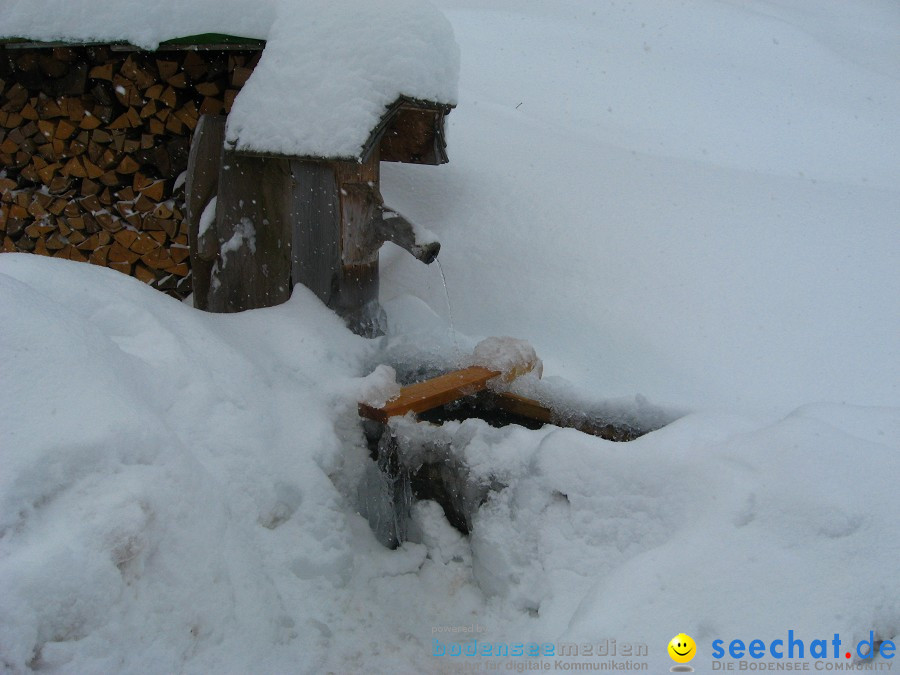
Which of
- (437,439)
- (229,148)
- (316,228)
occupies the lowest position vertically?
(437,439)

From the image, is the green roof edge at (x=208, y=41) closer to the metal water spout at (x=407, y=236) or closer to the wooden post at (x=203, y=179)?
the wooden post at (x=203, y=179)

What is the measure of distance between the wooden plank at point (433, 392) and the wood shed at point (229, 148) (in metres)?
0.53

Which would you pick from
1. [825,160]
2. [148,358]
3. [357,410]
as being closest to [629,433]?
[357,410]

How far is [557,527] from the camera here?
201 cm

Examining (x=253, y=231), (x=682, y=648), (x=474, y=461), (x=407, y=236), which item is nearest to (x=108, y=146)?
(x=253, y=231)

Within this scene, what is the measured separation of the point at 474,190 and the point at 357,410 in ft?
7.81

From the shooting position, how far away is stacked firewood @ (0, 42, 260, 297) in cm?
391

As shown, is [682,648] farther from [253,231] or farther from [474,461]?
[253,231]

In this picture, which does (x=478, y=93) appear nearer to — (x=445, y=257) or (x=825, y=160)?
(x=445, y=257)

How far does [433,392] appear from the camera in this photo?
8.54 feet

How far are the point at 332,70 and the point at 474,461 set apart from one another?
1666mm

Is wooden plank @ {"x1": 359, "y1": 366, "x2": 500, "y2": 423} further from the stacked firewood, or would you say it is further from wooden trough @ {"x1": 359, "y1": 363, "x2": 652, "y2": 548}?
the stacked firewood

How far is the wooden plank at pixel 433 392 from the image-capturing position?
2.48 meters

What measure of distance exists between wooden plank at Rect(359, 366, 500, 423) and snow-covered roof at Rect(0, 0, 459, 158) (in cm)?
93
